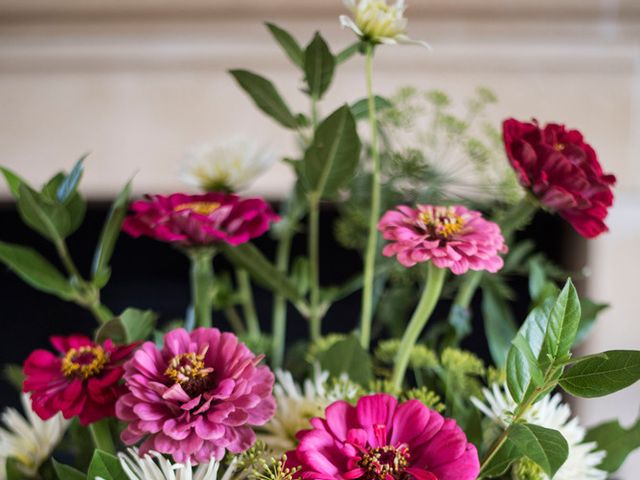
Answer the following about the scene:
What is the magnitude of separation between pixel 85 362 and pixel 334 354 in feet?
0.40

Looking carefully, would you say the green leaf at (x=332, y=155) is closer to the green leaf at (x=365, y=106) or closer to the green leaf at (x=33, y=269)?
the green leaf at (x=365, y=106)

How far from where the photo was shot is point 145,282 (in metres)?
1.02

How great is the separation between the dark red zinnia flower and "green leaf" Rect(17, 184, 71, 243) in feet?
0.72

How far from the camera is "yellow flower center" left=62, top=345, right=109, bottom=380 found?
275mm

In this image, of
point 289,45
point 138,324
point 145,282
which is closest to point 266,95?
point 289,45

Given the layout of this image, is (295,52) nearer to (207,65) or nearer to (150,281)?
(207,65)

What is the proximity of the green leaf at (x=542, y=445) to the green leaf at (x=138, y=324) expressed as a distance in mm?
179

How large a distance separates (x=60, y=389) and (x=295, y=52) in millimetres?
192

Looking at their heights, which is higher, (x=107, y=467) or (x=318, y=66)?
(x=318, y=66)

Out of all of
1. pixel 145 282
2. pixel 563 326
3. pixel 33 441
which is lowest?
pixel 145 282

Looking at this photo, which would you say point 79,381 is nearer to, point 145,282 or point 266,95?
point 266,95

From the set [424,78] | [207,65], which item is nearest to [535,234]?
[424,78]

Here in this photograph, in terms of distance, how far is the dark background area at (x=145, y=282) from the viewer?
1.01 m

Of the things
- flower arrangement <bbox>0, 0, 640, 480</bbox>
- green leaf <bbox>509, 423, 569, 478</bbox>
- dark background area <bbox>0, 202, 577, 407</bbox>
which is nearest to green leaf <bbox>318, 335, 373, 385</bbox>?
flower arrangement <bbox>0, 0, 640, 480</bbox>
